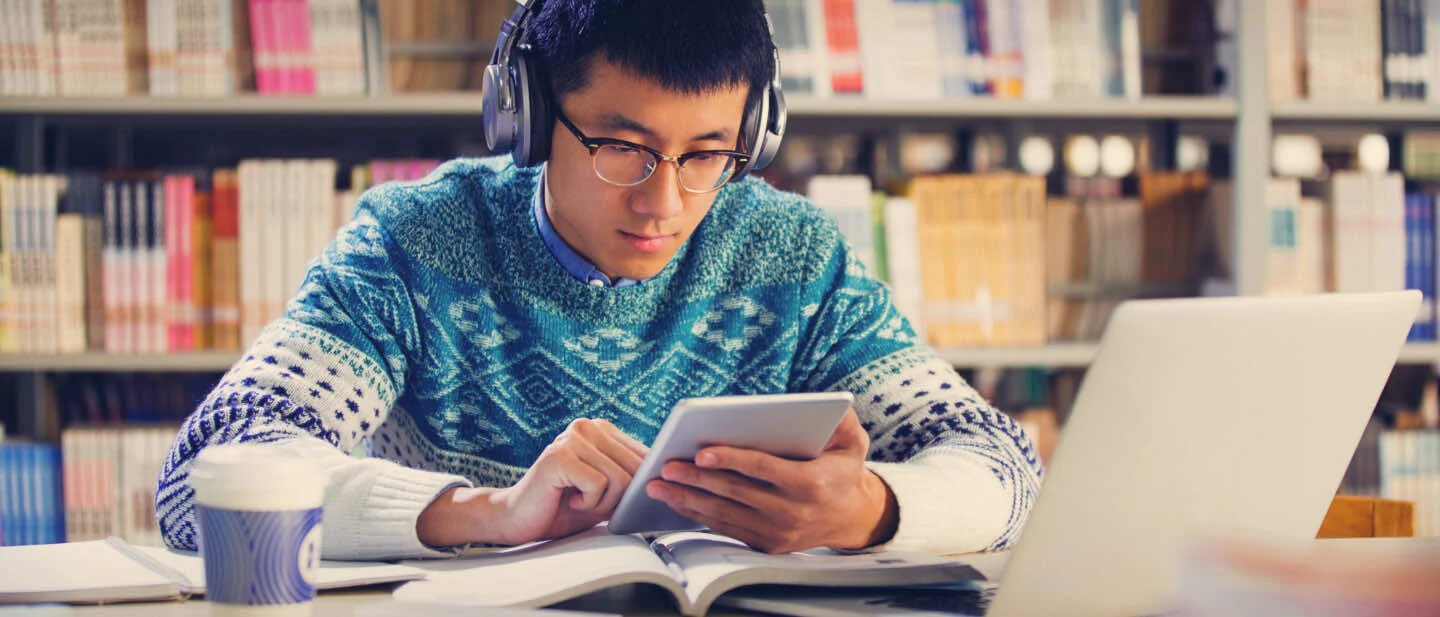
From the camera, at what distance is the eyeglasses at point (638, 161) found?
3.83 feet

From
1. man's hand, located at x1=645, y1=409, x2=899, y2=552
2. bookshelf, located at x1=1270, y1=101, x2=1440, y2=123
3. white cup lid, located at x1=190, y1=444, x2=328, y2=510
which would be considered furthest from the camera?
bookshelf, located at x1=1270, y1=101, x2=1440, y2=123

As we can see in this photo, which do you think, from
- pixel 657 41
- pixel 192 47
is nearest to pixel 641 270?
pixel 657 41

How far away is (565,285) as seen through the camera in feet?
4.28

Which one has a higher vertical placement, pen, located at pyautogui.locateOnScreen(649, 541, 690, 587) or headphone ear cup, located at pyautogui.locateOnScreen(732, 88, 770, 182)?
headphone ear cup, located at pyautogui.locateOnScreen(732, 88, 770, 182)

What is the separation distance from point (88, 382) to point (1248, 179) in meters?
2.08

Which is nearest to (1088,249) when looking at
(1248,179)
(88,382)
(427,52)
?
(1248,179)

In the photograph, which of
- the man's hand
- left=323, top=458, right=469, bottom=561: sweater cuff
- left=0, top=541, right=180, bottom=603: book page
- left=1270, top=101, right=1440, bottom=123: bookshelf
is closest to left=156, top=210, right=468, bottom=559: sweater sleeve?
left=323, top=458, right=469, bottom=561: sweater cuff

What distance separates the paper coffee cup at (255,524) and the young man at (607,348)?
10.8 inches

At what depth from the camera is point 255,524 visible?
0.63m

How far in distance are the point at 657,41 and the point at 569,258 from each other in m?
0.27

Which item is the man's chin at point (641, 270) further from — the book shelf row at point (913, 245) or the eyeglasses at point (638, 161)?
the book shelf row at point (913, 245)

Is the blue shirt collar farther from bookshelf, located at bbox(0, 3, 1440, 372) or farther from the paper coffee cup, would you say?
bookshelf, located at bbox(0, 3, 1440, 372)

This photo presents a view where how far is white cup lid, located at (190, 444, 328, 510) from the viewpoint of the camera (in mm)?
620

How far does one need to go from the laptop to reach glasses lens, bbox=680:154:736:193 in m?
0.49
